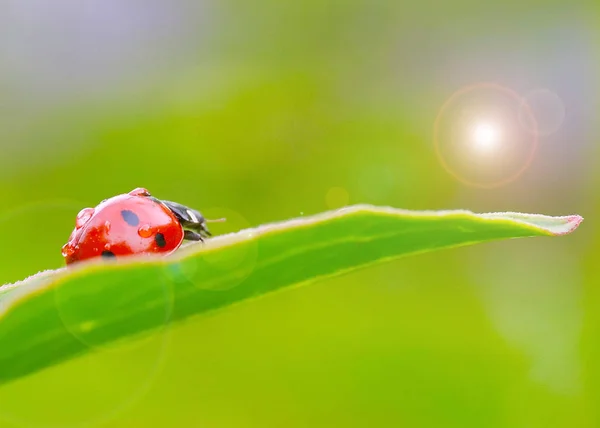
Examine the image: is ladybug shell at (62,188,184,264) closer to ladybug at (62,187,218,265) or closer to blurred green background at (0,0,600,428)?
ladybug at (62,187,218,265)

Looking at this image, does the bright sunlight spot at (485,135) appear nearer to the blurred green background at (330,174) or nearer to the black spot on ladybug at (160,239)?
the blurred green background at (330,174)

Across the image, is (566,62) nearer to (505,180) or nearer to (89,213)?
(505,180)

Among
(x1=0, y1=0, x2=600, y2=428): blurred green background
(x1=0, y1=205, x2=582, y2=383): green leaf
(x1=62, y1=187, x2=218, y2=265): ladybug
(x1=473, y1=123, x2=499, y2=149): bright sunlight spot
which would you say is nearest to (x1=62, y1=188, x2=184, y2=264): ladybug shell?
(x1=62, y1=187, x2=218, y2=265): ladybug

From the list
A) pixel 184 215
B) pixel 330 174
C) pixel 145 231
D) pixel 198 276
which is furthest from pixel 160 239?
pixel 330 174

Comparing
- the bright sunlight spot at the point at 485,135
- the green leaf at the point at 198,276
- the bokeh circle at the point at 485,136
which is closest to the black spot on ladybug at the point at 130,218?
the green leaf at the point at 198,276

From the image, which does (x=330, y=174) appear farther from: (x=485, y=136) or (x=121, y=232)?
(x=121, y=232)

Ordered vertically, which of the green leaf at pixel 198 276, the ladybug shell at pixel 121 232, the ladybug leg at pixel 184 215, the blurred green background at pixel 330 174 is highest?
the blurred green background at pixel 330 174
